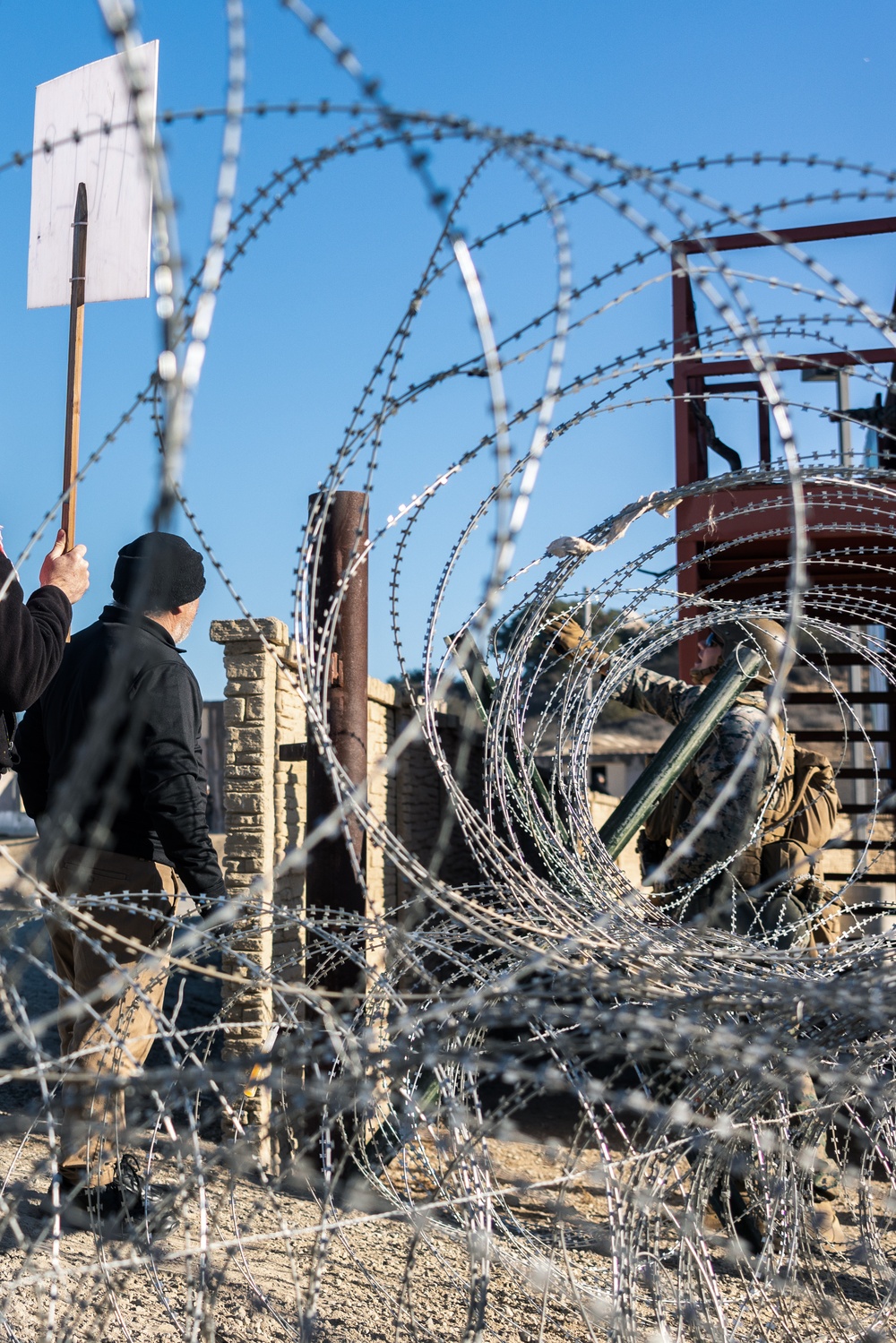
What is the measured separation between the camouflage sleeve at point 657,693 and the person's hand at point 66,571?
2739 millimetres

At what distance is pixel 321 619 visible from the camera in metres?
4.46

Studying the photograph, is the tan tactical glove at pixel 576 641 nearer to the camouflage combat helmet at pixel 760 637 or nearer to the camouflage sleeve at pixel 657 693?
the camouflage sleeve at pixel 657 693

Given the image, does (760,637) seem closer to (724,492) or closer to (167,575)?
(724,492)

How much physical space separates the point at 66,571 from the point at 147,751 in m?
0.58

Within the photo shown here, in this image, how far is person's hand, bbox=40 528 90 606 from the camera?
327cm

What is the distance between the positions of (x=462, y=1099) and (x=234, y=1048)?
253cm

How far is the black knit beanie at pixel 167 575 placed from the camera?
3539 mm

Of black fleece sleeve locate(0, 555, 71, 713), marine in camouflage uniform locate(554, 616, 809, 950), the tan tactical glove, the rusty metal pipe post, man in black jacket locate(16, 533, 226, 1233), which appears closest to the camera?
black fleece sleeve locate(0, 555, 71, 713)

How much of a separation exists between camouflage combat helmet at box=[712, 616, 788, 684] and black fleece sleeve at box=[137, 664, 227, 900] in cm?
→ 234

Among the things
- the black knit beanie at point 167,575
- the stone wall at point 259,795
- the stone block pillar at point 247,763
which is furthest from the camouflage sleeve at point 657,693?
the black knit beanie at point 167,575

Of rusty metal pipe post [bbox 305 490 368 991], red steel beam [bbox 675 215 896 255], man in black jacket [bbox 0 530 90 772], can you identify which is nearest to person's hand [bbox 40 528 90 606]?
man in black jacket [bbox 0 530 90 772]

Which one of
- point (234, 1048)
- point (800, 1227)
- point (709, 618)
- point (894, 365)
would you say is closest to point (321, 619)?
point (709, 618)

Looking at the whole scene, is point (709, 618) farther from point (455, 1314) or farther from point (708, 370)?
point (708, 370)

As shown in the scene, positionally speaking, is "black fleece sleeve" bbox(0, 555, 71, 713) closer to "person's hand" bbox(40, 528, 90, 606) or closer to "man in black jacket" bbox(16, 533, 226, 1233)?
"person's hand" bbox(40, 528, 90, 606)
